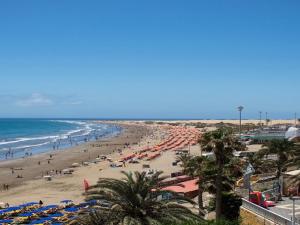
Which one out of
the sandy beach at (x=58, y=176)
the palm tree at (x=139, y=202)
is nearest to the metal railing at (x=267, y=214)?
the palm tree at (x=139, y=202)

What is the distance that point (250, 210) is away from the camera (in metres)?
19.5

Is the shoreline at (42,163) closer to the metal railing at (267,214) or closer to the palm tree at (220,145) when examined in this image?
the palm tree at (220,145)

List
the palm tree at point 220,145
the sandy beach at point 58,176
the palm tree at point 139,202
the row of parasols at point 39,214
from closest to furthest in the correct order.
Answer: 1. the palm tree at point 139,202
2. the palm tree at point 220,145
3. the row of parasols at point 39,214
4. the sandy beach at point 58,176

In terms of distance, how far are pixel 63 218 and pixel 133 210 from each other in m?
17.0

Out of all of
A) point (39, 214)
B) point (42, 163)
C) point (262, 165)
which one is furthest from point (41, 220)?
point (42, 163)

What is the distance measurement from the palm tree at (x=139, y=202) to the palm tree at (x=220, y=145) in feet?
17.9

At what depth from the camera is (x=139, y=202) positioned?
15305mm

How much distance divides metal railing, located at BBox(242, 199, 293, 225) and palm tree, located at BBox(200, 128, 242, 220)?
5.96ft

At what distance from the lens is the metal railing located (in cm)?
1669

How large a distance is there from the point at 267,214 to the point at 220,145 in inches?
164

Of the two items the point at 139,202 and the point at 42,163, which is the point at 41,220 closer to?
the point at 139,202

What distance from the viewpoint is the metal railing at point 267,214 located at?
16.7 meters

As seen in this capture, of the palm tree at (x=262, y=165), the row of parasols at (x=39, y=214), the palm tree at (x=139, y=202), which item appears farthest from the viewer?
the palm tree at (x=262, y=165)

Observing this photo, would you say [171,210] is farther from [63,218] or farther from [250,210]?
[63,218]
